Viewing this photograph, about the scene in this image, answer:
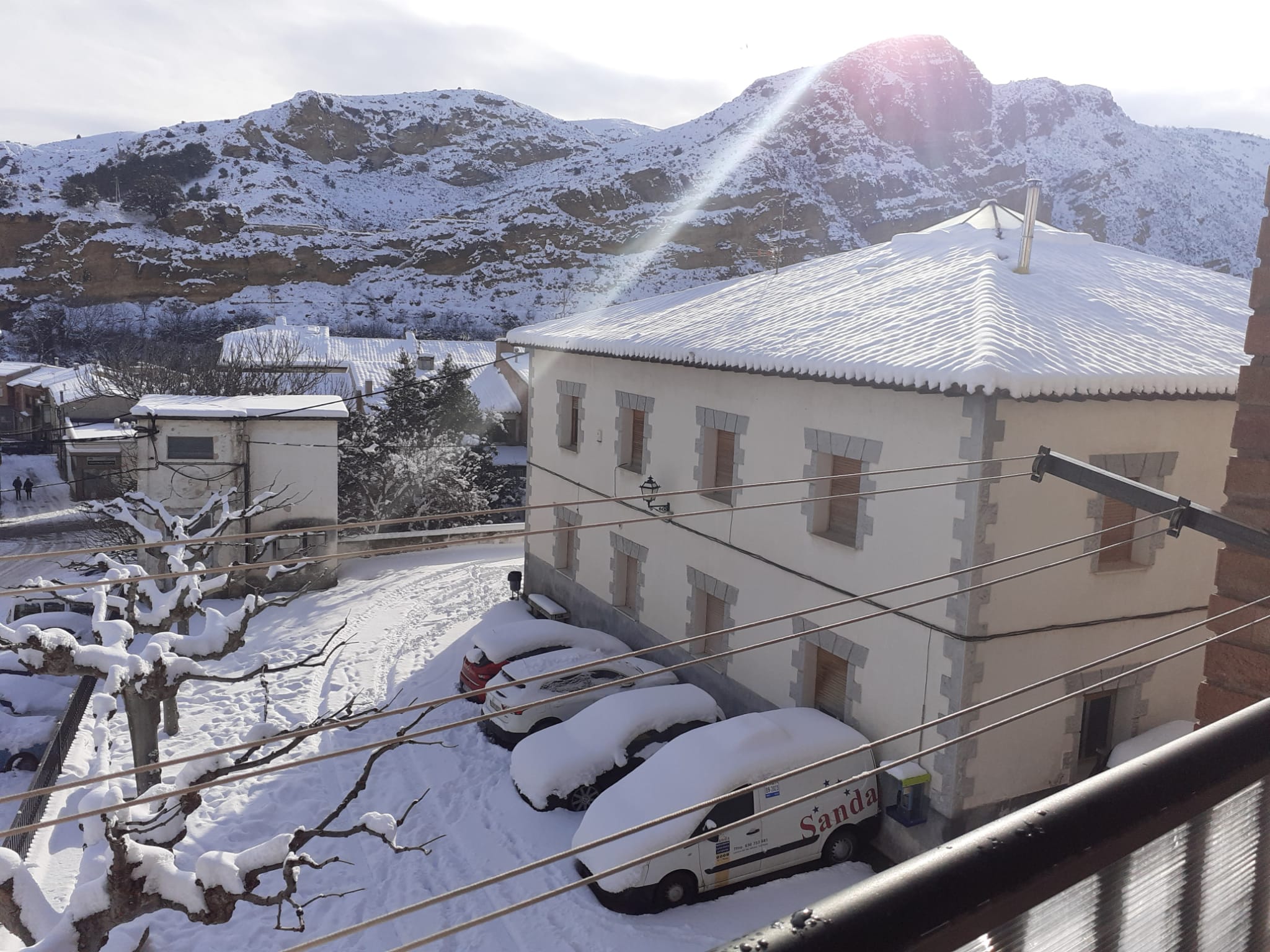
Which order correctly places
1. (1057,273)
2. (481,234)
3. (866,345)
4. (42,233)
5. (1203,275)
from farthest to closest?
(481,234)
(42,233)
(1203,275)
(1057,273)
(866,345)

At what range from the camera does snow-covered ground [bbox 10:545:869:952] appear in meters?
9.43

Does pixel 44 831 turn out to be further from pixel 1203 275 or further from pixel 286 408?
pixel 1203 275

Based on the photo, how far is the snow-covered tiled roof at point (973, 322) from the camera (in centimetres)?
Answer: 933

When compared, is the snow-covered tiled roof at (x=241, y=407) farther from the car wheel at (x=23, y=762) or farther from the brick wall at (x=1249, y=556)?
the brick wall at (x=1249, y=556)

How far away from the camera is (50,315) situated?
210ft

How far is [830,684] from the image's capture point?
39.3ft

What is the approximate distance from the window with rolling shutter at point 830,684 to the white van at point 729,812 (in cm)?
79

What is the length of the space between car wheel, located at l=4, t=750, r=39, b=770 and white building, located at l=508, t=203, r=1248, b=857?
10560 millimetres

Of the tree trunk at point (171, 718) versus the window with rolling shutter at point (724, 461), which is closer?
the window with rolling shutter at point (724, 461)

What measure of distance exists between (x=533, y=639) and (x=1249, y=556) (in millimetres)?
12145

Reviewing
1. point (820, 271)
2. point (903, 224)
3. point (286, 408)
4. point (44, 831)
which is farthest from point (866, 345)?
point (903, 224)

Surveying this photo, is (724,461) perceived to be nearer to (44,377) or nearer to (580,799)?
(580,799)

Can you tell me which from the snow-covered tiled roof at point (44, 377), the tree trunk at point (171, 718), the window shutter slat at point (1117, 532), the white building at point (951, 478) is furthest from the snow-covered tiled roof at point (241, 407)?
the snow-covered tiled roof at point (44, 377)

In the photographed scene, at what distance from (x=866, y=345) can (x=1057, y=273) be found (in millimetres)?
4474
